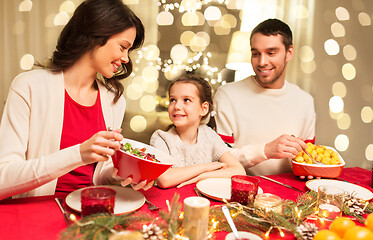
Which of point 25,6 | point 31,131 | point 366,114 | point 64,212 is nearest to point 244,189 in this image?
point 64,212

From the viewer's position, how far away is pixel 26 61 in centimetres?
257

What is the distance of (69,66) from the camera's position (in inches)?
60.6

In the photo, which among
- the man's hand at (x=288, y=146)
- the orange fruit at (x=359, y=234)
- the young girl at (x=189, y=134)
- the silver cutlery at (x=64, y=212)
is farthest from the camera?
the young girl at (x=189, y=134)

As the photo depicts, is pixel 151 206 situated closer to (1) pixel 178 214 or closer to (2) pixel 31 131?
(1) pixel 178 214

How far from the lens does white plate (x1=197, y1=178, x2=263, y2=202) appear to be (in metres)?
1.25

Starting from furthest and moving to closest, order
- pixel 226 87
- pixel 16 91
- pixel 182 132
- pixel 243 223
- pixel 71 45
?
pixel 226 87 < pixel 182 132 < pixel 71 45 < pixel 16 91 < pixel 243 223

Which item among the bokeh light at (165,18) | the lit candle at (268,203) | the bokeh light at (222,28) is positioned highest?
the bokeh light at (165,18)

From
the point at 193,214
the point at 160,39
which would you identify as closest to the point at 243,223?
the point at 193,214

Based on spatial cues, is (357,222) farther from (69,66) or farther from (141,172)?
(69,66)

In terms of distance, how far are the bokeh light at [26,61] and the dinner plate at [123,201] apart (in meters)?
1.86

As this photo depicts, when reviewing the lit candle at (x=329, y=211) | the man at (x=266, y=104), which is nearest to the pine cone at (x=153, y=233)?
the lit candle at (x=329, y=211)

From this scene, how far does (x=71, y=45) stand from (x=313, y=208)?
1.31 metres

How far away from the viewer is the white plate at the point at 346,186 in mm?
1390

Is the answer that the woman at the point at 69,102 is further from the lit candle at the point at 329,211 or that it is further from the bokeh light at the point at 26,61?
the bokeh light at the point at 26,61
